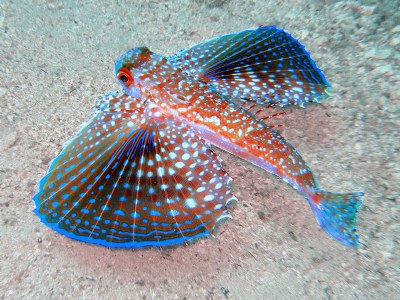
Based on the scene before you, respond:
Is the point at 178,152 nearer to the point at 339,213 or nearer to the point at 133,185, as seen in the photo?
the point at 133,185

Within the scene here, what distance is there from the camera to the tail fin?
2.37 metres

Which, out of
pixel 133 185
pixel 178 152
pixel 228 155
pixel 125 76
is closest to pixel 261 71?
pixel 228 155

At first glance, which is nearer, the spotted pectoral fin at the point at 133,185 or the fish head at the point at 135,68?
the spotted pectoral fin at the point at 133,185

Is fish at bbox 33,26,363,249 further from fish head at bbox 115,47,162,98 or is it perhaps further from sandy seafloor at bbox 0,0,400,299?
sandy seafloor at bbox 0,0,400,299

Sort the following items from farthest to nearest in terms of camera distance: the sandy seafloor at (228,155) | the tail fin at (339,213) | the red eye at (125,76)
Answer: the red eye at (125,76)
the tail fin at (339,213)
the sandy seafloor at (228,155)

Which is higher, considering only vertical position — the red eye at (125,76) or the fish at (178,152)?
the red eye at (125,76)

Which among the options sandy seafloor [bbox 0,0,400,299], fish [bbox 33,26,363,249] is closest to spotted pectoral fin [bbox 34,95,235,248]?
fish [bbox 33,26,363,249]

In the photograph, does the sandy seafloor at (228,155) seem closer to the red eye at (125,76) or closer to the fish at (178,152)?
the fish at (178,152)

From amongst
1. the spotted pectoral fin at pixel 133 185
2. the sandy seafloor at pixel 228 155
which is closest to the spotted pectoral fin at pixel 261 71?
the sandy seafloor at pixel 228 155

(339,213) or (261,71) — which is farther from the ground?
Result: (261,71)

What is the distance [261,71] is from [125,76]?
1.31 m

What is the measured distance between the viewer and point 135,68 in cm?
283

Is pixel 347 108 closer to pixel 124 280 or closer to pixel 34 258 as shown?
pixel 124 280

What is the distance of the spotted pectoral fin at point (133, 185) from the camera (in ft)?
7.55
